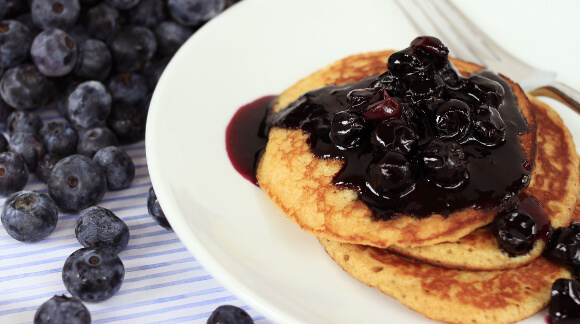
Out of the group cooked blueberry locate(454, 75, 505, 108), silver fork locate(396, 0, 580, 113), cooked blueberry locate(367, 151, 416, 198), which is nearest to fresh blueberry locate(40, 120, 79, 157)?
cooked blueberry locate(367, 151, 416, 198)

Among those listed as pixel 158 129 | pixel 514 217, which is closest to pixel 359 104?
pixel 514 217

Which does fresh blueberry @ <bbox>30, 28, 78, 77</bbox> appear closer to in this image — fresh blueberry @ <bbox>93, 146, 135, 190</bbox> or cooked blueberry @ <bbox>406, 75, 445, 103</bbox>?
fresh blueberry @ <bbox>93, 146, 135, 190</bbox>

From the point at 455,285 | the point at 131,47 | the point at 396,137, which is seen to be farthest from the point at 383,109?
the point at 131,47

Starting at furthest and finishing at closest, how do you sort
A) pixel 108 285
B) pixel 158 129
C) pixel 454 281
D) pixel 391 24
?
pixel 391 24 → pixel 158 129 → pixel 108 285 → pixel 454 281

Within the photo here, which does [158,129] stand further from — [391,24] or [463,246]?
[391,24]

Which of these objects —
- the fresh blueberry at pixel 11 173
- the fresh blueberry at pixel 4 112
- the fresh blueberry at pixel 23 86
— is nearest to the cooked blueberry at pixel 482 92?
the fresh blueberry at pixel 11 173

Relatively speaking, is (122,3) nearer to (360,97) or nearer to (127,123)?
(127,123)
